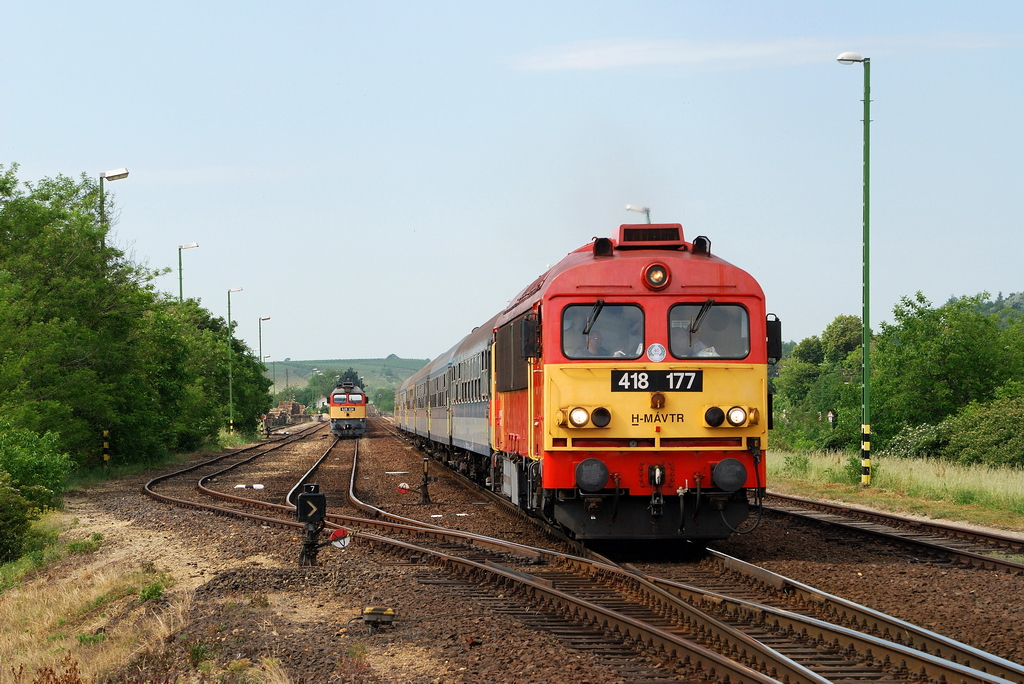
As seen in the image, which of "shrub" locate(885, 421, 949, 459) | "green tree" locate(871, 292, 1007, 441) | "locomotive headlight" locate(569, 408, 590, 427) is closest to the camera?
"locomotive headlight" locate(569, 408, 590, 427)

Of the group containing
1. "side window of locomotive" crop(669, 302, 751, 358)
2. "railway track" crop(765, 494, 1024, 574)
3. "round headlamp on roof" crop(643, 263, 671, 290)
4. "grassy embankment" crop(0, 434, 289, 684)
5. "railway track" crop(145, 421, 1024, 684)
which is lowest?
"grassy embankment" crop(0, 434, 289, 684)

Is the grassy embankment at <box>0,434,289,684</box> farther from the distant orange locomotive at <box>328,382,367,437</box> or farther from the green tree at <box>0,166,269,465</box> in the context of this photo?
the distant orange locomotive at <box>328,382,367,437</box>

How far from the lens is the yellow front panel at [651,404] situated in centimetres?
1016

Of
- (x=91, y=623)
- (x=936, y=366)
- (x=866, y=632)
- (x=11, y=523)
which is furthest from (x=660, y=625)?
(x=936, y=366)

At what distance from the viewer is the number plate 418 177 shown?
33.6ft

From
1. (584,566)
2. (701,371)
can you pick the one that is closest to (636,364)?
(701,371)

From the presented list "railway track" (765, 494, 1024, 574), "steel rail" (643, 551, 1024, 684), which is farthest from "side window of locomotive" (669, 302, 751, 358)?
"railway track" (765, 494, 1024, 574)

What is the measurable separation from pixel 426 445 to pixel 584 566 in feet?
85.7

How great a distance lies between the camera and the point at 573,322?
34.1 ft

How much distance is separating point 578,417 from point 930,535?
5604 millimetres

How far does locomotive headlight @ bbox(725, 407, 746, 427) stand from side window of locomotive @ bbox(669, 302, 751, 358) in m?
0.59

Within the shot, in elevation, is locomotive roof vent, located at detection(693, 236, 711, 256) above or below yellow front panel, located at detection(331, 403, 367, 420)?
above

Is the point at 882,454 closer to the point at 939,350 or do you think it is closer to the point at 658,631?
the point at 939,350

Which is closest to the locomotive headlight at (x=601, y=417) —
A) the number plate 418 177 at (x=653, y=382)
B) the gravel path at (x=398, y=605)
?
the number plate 418 177 at (x=653, y=382)
